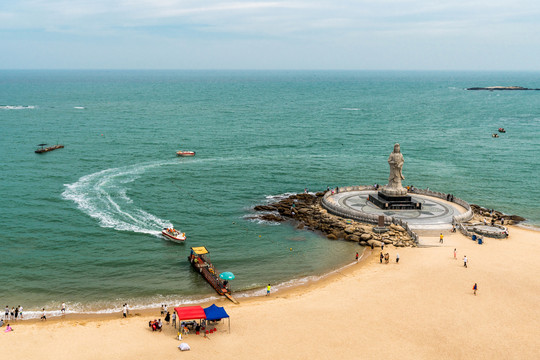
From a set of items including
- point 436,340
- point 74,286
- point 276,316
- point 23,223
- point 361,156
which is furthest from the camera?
point 361,156

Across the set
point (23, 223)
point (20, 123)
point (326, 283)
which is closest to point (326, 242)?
point (326, 283)

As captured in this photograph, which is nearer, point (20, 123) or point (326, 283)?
point (326, 283)

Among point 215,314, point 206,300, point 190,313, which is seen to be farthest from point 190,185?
point 215,314

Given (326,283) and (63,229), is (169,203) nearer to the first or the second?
(63,229)

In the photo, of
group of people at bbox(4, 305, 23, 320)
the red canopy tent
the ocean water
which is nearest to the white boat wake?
the ocean water

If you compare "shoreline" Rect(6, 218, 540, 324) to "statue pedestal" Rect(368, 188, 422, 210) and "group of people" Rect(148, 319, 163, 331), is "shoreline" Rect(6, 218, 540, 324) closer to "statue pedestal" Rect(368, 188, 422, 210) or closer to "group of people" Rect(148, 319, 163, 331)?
"group of people" Rect(148, 319, 163, 331)

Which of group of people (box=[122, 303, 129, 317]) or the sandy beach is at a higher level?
the sandy beach
